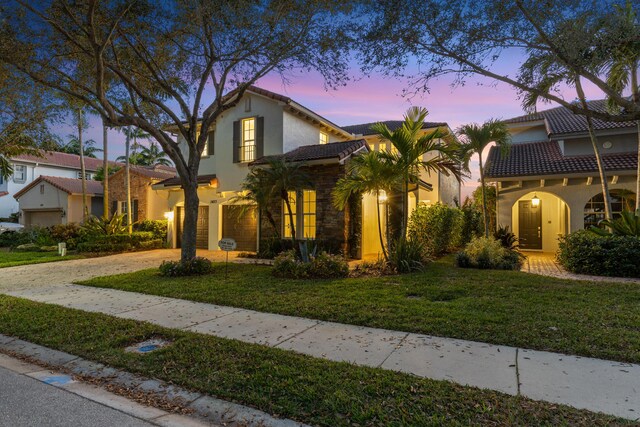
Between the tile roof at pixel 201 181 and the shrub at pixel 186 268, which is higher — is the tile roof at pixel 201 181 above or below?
above

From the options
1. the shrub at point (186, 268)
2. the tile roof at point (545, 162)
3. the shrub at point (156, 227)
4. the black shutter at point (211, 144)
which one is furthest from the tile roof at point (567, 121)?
the shrub at point (156, 227)

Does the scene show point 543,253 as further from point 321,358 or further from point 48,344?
point 48,344

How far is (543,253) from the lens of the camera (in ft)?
49.5

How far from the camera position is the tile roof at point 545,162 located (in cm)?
1299

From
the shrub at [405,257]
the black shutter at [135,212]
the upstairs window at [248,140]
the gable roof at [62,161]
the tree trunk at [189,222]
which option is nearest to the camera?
the shrub at [405,257]

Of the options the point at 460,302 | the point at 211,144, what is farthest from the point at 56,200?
the point at 460,302

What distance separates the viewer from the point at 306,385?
3.41m

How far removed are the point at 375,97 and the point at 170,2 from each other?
18.7 feet

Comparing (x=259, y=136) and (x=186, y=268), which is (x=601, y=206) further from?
(x=186, y=268)

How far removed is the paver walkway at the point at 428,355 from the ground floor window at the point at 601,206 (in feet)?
40.3

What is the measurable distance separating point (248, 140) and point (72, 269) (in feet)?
26.0

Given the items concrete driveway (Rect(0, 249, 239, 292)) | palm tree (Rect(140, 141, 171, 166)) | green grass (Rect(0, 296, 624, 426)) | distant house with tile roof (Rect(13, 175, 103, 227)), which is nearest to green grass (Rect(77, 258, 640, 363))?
concrete driveway (Rect(0, 249, 239, 292))

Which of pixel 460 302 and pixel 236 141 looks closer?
pixel 460 302

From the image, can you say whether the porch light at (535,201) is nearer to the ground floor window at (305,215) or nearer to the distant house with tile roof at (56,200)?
the ground floor window at (305,215)
